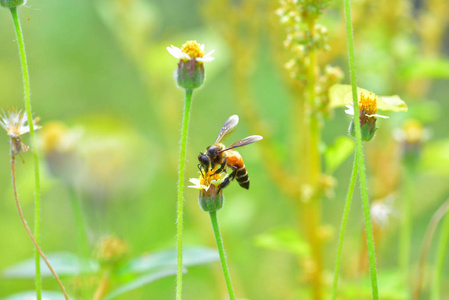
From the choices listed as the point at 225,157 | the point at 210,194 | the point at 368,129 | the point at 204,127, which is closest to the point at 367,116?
the point at 368,129

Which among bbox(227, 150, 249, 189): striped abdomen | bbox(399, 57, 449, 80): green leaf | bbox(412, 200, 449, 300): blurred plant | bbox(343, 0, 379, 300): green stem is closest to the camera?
bbox(343, 0, 379, 300): green stem

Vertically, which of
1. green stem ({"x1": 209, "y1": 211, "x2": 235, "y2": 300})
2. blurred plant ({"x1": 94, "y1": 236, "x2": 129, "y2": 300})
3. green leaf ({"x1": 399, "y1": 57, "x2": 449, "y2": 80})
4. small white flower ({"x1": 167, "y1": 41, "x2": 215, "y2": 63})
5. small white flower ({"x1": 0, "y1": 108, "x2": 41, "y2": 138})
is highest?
green leaf ({"x1": 399, "y1": 57, "x2": 449, "y2": 80})

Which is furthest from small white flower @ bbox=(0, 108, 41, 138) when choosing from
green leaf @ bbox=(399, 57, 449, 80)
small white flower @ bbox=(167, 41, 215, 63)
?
green leaf @ bbox=(399, 57, 449, 80)

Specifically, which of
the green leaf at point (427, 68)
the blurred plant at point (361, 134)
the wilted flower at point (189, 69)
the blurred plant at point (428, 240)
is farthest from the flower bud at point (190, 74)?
the green leaf at point (427, 68)

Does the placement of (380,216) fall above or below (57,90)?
below

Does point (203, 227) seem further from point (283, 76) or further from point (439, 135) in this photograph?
point (439, 135)

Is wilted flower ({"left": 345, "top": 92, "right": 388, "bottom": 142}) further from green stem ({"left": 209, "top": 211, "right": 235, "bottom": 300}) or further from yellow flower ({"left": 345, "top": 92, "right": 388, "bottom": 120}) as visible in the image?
green stem ({"left": 209, "top": 211, "right": 235, "bottom": 300})

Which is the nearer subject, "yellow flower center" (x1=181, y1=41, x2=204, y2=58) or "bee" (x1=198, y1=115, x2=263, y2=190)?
"yellow flower center" (x1=181, y1=41, x2=204, y2=58)

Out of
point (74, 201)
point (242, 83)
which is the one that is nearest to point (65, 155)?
point (74, 201)
